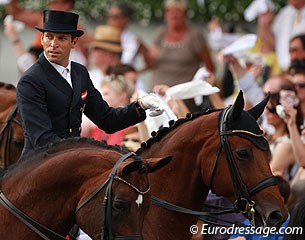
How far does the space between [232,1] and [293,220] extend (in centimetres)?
801

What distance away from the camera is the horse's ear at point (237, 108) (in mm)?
6547

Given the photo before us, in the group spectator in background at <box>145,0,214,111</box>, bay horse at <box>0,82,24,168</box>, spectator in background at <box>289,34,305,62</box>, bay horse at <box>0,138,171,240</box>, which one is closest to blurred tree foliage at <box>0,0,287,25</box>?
spectator in background at <box>145,0,214,111</box>

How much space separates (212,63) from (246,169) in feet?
22.6

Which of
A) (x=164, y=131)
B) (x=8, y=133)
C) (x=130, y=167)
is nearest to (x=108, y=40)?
(x=8, y=133)

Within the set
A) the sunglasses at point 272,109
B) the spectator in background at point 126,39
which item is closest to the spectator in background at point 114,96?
the sunglasses at point 272,109

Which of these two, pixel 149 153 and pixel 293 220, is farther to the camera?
pixel 293 220

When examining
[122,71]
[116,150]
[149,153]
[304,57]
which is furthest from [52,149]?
[304,57]

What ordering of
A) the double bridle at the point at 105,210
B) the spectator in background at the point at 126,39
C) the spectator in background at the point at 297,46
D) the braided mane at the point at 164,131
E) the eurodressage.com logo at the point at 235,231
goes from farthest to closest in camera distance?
the spectator in background at the point at 126,39 → the spectator in background at the point at 297,46 → the eurodressage.com logo at the point at 235,231 → the braided mane at the point at 164,131 → the double bridle at the point at 105,210

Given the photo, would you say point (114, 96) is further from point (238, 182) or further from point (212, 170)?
point (238, 182)

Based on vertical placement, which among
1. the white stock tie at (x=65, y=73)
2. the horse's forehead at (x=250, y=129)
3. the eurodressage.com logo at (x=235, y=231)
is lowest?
the eurodressage.com logo at (x=235, y=231)

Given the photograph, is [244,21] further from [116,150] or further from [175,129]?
[116,150]

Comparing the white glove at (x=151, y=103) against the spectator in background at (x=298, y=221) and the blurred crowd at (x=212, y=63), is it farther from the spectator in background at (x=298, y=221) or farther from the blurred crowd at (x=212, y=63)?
the blurred crowd at (x=212, y=63)

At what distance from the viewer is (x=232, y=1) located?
15.1 meters

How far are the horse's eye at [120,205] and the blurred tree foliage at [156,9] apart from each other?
31.8ft
